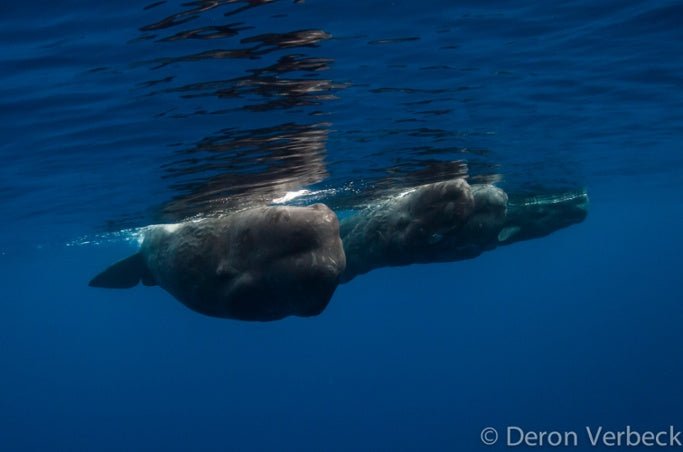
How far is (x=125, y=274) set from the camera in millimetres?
12867

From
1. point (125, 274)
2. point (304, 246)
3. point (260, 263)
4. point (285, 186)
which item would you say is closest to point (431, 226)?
point (304, 246)

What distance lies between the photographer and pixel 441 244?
35.6ft

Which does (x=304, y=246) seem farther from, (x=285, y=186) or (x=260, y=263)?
(x=285, y=186)

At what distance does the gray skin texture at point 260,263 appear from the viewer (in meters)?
8.46

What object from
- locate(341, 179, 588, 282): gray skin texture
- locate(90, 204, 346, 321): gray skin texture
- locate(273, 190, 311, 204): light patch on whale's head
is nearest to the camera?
locate(90, 204, 346, 321): gray skin texture

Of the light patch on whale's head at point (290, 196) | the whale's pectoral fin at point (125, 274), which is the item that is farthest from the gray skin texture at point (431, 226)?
the light patch on whale's head at point (290, 196)

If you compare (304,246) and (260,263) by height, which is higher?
(304,246)

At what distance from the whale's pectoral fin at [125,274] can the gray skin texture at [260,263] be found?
234 centimetres

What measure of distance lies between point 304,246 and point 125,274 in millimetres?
6286

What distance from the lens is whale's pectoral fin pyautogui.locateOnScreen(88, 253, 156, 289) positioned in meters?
12.7

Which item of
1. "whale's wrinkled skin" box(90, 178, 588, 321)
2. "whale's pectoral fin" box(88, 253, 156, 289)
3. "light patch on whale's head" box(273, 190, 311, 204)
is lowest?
"light patch on whale's head" box(273, 190, 311, 204)

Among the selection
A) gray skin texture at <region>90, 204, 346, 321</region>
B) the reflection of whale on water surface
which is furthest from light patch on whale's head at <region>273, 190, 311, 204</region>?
gray skin texture at <region>90, 204, 346, 321</region>

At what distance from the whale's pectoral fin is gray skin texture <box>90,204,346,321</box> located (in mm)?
2337

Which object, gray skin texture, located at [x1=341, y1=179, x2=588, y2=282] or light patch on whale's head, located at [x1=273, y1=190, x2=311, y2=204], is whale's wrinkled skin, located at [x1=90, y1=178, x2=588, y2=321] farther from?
light patch on whale's head, located at [x1=273, y1=190, x2=311, y2=204]
